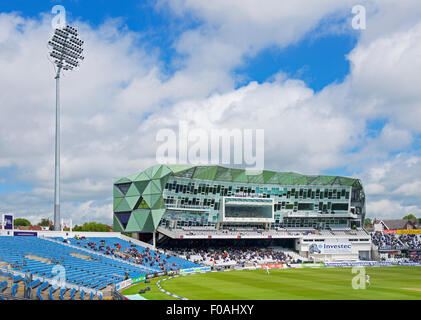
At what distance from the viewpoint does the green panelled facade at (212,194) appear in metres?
83.0

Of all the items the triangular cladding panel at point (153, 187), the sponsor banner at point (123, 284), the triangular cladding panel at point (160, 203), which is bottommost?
the sponsor banner at point (123, 284)

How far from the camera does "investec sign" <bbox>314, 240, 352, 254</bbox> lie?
304ft

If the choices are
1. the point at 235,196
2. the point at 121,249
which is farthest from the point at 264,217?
the point at 121,249

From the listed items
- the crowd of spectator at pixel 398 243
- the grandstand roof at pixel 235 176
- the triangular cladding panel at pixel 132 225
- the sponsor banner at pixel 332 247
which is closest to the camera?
the grandstand roof at pixel 235 176

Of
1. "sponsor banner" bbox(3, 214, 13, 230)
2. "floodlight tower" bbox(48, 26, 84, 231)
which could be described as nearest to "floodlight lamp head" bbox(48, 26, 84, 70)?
"floodlight tower" bbox(48, 26, 84, 231)

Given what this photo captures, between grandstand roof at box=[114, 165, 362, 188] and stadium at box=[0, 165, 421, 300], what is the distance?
260mm

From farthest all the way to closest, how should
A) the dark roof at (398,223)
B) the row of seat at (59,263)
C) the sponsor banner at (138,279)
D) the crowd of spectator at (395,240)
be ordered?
the dark roof at (398,223) → the crowd of spectator at (395,240) → the sponsor banner at (138,279) → the row of seat at (59,263)

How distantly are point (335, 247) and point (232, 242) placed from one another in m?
23.4

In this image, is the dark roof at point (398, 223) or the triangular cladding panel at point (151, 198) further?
the dark roof at point (398, 223)

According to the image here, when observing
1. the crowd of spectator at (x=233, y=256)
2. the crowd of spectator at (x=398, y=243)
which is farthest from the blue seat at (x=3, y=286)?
the crowd of spectator at (x=398, y=243)

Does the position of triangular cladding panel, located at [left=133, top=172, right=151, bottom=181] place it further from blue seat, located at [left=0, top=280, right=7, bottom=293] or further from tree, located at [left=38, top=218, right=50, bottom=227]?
tree, located at [left=38, top=218, right=50, bottom=227]

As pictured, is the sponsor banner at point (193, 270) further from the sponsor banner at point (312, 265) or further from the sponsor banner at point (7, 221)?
the sponsor banner at point (7, 221)

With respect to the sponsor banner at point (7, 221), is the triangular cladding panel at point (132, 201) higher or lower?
higher

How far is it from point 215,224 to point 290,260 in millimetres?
17825
